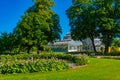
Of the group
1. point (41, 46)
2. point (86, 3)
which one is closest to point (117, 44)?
point (86, 3)

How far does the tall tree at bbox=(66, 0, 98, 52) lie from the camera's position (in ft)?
161

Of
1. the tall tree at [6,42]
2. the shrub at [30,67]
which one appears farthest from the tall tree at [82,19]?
the shrub at [30,67]

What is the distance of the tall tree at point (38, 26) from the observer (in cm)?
4556

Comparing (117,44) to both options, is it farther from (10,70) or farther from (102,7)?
(10,70)

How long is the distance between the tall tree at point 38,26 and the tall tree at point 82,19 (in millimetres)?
2780

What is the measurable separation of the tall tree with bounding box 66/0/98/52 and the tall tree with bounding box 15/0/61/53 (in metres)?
2.78

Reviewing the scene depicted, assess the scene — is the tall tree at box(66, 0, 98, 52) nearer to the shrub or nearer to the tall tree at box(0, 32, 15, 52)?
the tall tree at box(0, 32, 15, 52)

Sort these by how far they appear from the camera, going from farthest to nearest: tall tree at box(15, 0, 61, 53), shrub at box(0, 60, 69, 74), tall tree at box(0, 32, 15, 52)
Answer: tall tree at box(0, 32, 15, 52) → tall tree at box(15, 0, 61, 53) → shrub at box(0, 60, 69, 74)

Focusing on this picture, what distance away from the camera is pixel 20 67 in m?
17.2

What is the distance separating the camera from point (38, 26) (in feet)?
153

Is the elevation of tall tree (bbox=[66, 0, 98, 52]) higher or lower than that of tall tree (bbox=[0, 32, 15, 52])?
higher

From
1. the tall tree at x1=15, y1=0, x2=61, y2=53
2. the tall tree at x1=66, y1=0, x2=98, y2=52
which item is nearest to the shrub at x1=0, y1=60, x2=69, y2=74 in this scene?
the tall tree at x1=15, y1=0, x2=61, y2=53

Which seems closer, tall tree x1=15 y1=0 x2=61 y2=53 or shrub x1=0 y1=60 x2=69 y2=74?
shrub x1=0 y1=60 x2=69 y2=74

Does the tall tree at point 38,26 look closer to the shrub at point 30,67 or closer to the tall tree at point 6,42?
the tall tree at point 6,42
